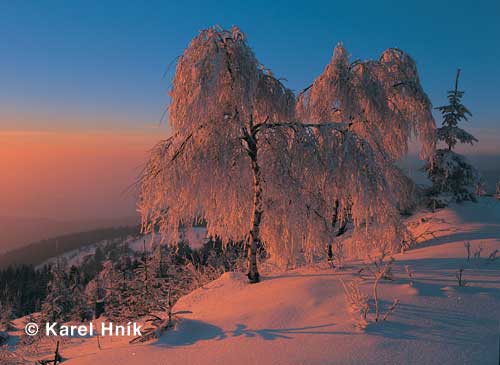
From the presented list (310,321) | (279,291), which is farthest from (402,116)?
(310,321)

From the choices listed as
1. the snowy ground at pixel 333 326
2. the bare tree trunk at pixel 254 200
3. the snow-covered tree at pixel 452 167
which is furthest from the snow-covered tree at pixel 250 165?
the snow-covered tree at pixel 452 167

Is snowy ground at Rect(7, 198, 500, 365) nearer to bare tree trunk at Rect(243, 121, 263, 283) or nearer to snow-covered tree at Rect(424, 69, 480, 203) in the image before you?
bare tree trunk at Rect(243, 121, 263, 283)

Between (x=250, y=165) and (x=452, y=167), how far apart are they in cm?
1124

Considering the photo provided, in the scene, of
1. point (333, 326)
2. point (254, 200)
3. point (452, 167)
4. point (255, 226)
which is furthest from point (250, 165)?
point (452, 167)

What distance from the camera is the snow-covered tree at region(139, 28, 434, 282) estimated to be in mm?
6805

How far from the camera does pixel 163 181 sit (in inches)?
271

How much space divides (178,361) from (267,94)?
5.81 m

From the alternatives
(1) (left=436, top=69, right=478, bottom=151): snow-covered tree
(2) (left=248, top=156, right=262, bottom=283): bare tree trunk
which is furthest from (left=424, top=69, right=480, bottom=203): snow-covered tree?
(2) (left=248, top=156, right=262, bottom=283): bare tree trunk

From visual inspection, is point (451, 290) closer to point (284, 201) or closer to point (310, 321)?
point (310, 321)

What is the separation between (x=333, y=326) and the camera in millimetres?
4441

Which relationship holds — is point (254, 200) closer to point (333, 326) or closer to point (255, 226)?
point (255, 226)

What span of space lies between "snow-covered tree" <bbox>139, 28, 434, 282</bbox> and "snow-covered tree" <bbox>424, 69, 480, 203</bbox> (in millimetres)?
7717

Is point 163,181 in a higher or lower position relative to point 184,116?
lower

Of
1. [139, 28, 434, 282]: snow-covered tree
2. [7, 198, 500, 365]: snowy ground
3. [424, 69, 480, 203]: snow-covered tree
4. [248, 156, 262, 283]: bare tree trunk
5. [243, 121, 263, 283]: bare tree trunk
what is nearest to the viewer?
[7, 198, 500, 365]: snowy ground
